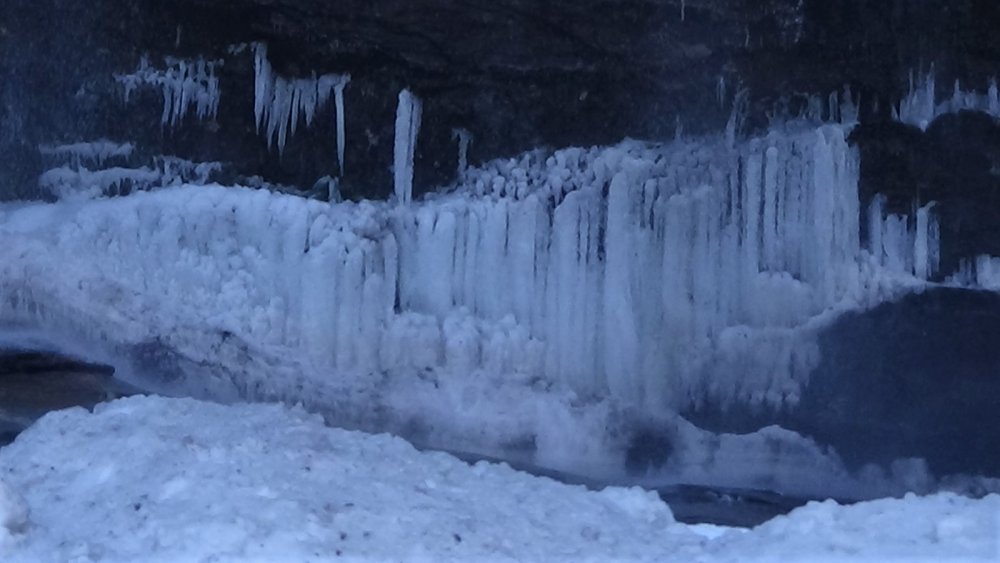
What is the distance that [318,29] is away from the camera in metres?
8.34

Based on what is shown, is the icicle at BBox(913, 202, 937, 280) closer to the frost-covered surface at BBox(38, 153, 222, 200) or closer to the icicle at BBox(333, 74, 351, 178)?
the icicle at BBox(333, 74, 351, 178)

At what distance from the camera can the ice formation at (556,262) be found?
28.4 ft

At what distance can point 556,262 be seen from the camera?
891 cm

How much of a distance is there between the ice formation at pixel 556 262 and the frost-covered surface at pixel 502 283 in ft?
0.05

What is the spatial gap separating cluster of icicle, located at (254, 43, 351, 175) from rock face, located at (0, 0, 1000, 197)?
2.5 inches

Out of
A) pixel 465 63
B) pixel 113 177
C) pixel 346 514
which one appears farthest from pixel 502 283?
pixel 346 514

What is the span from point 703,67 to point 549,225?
1.52m

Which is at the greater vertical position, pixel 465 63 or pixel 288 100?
pixel 465 63

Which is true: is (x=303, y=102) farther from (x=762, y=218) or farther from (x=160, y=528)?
(x=160, y=528)

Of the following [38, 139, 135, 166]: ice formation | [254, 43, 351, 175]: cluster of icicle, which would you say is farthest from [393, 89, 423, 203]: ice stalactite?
[38, 139, 135, 166]: ice formation

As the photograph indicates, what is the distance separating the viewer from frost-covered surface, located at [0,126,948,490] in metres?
8.63

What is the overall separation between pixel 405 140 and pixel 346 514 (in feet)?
13.5

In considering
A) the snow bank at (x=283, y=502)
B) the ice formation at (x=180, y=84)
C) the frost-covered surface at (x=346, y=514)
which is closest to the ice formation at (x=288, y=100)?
the ice formation at (x=180, y=84)

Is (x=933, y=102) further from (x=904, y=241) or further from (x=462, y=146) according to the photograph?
(x=462, y=146)
